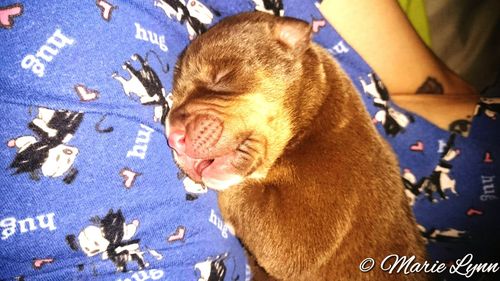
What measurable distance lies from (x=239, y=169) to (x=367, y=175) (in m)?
0.54

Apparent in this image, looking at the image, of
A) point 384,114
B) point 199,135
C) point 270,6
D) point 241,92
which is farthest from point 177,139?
point 384,114

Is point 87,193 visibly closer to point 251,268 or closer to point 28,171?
point 28,171

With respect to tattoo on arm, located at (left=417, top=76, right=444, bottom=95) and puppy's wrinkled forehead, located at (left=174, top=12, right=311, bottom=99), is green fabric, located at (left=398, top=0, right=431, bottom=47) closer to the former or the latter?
tattoo on arm, located at (left=417, top=76, right=444, bottom=95)

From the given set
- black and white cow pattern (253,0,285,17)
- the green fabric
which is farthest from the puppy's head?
the green fabric

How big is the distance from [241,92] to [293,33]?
34 centimetres

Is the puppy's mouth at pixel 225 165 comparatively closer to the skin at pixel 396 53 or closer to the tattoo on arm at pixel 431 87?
the skin at pixel 396 53

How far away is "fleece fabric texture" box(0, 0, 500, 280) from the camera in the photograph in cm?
116

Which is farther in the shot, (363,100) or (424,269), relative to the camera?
(363,100)

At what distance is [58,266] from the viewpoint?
1.26 metres

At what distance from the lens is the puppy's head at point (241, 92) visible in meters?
1.58

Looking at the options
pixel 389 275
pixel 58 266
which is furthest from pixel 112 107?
pixel 389 275

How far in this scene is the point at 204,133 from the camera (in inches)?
60.6

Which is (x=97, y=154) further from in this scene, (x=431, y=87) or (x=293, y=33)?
(x=431, y=87)

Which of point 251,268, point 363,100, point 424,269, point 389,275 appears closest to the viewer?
point 389,275
